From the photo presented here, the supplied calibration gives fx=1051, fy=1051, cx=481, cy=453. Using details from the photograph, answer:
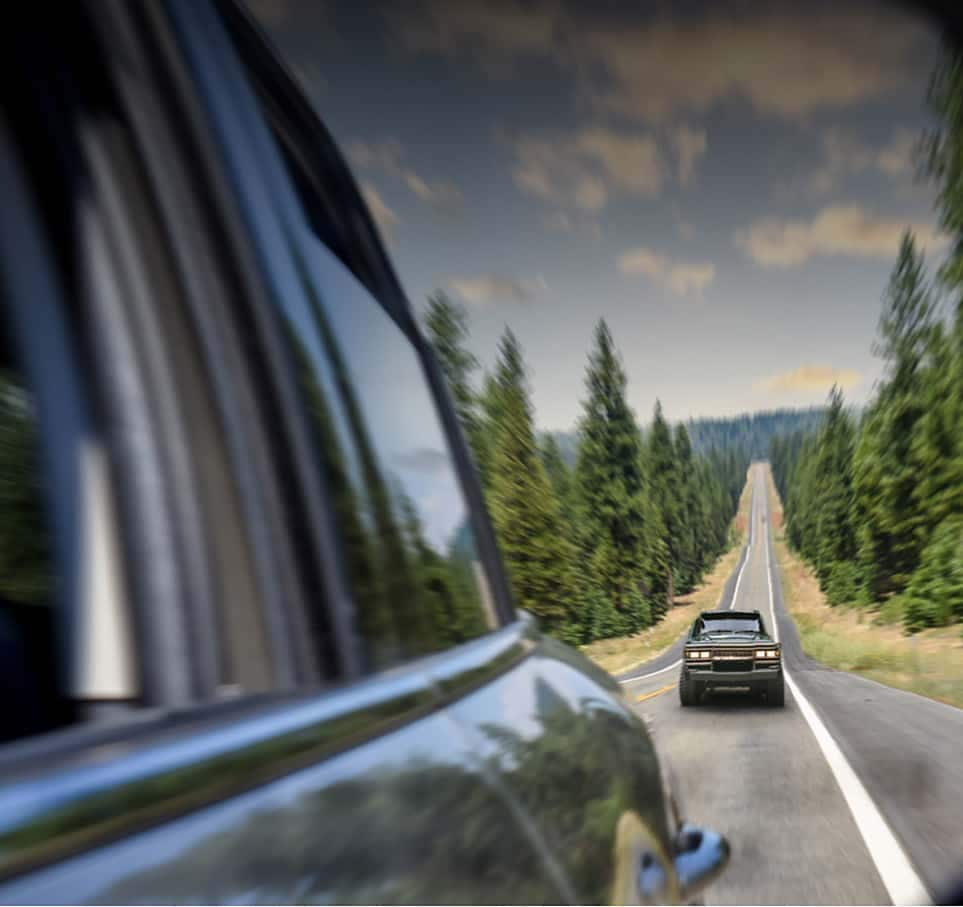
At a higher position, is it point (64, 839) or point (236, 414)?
point (236, 414)

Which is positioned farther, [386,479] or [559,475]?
[559,475]

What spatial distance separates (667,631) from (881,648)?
105 ft

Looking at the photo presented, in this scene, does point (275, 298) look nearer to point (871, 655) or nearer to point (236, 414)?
point (236, 414)

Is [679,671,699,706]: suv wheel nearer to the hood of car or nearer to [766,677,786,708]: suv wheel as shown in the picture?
the hood of car

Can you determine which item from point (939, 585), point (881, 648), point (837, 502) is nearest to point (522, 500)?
point (881, 648)

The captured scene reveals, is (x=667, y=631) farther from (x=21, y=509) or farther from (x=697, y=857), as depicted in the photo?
(x=21, y=509)

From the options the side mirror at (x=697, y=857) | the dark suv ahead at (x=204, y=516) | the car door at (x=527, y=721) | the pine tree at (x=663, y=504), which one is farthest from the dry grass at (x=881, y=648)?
the dark suv ahead at (x=204, y=516)

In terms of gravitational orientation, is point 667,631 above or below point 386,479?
below

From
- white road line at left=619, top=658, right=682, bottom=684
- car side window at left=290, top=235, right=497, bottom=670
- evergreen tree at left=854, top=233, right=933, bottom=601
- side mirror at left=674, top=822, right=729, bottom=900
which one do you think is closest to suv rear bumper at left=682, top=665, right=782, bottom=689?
white road line at left=619, top=658, right=682, bottom=684

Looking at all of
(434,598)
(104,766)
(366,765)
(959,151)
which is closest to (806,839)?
(434,598)

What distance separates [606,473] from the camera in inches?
2906

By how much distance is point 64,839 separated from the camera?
0.63 m

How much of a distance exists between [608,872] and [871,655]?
4060 cm

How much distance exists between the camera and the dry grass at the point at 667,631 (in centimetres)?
4417
